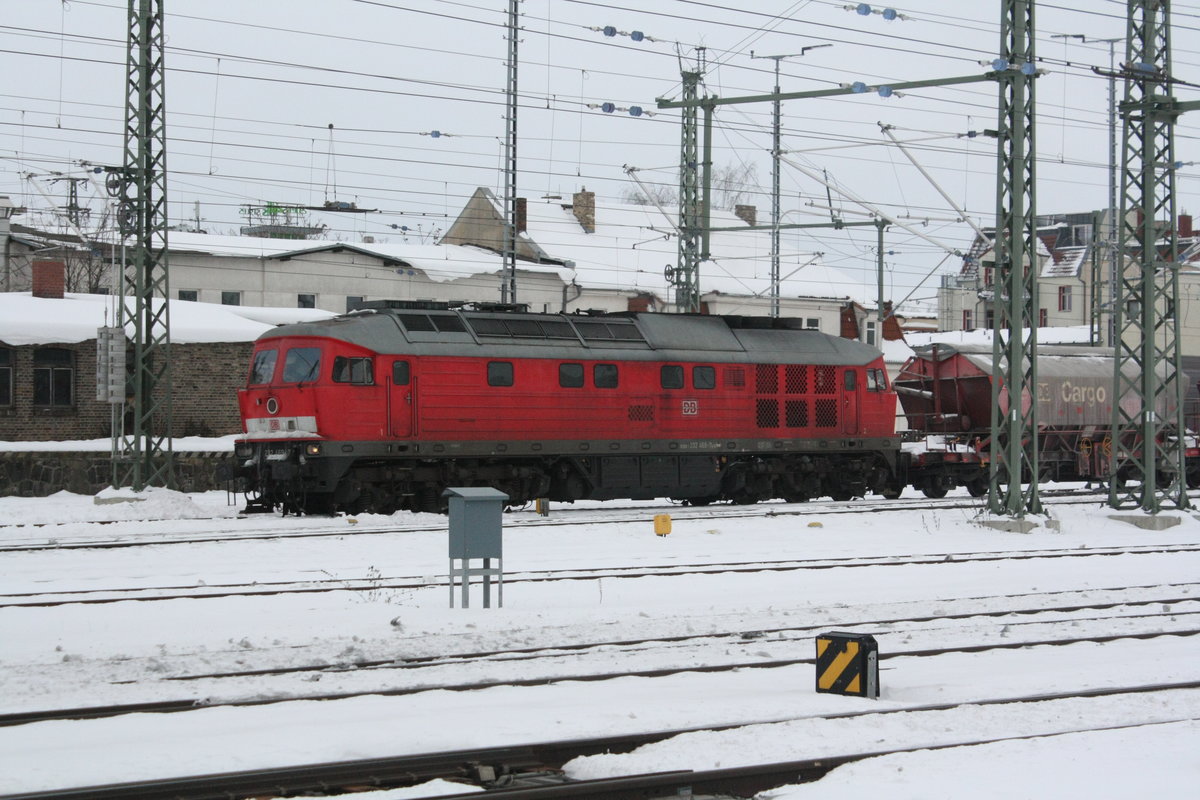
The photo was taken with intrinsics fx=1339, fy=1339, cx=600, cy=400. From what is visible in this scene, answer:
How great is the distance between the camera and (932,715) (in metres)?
9.19

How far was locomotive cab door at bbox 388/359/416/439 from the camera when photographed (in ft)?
77.5

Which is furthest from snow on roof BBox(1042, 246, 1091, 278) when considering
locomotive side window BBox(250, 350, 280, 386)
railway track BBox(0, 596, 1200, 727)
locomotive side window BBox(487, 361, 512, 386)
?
railway track BBox(0, 596, 1200, 727)

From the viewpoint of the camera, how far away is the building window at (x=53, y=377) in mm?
32062

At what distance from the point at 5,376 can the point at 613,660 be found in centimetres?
2497

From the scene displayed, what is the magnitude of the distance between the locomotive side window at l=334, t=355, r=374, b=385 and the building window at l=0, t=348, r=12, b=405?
40.9ft

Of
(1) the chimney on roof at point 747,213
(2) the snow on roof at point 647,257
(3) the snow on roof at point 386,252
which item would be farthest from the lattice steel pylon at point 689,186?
(1) the chimney on roof at point 747,213

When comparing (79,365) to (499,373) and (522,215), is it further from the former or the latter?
(522,215)

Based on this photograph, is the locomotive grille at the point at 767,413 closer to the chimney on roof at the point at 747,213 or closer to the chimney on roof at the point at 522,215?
the chimney on roof at the point at 522,215

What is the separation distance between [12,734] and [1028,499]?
18.5 meters

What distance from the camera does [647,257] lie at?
62.5 meters

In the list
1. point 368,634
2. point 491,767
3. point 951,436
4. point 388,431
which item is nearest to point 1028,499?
point 951,436

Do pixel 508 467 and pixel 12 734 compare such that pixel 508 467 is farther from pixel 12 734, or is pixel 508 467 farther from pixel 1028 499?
pixel 12 734


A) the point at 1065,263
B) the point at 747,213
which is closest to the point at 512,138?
the point at 747,213

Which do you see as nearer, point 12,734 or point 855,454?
point 12,734
